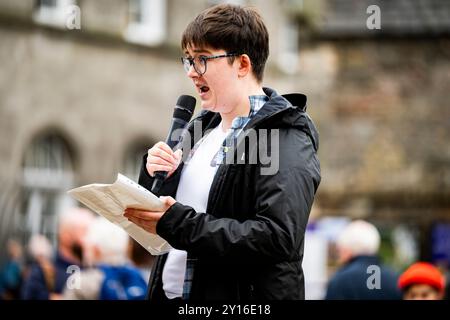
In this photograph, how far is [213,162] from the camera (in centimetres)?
414

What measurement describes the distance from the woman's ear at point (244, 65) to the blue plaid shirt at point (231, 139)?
0.10m

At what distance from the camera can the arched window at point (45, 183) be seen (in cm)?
1964

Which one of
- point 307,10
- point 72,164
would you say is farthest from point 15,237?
point 307,10

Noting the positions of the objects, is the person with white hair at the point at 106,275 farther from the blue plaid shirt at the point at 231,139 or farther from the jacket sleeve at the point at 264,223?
the jacket sleeve at the point at 264,223

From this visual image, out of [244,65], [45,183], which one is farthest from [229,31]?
Result: [45,183]

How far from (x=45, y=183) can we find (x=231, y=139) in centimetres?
1629

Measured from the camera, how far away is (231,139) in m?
4.09

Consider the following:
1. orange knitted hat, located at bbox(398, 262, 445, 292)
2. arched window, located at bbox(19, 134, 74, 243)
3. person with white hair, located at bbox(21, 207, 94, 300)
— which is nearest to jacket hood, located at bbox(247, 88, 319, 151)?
orange knitted hat, located at bbox(398, 262, 445, 292)

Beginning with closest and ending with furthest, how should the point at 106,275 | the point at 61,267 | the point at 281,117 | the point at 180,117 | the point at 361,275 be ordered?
1. the point at 281,117
2. the point at 180,117
3. the point at 106,275
4. the point at 361,275
5. the point at 61,267

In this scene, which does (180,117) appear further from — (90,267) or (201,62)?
(90,267)

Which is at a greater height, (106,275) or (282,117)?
(282,117)

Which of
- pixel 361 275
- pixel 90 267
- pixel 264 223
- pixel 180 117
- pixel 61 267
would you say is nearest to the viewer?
pixel 264 223

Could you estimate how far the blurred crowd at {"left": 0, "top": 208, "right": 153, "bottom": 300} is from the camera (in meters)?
6.98
